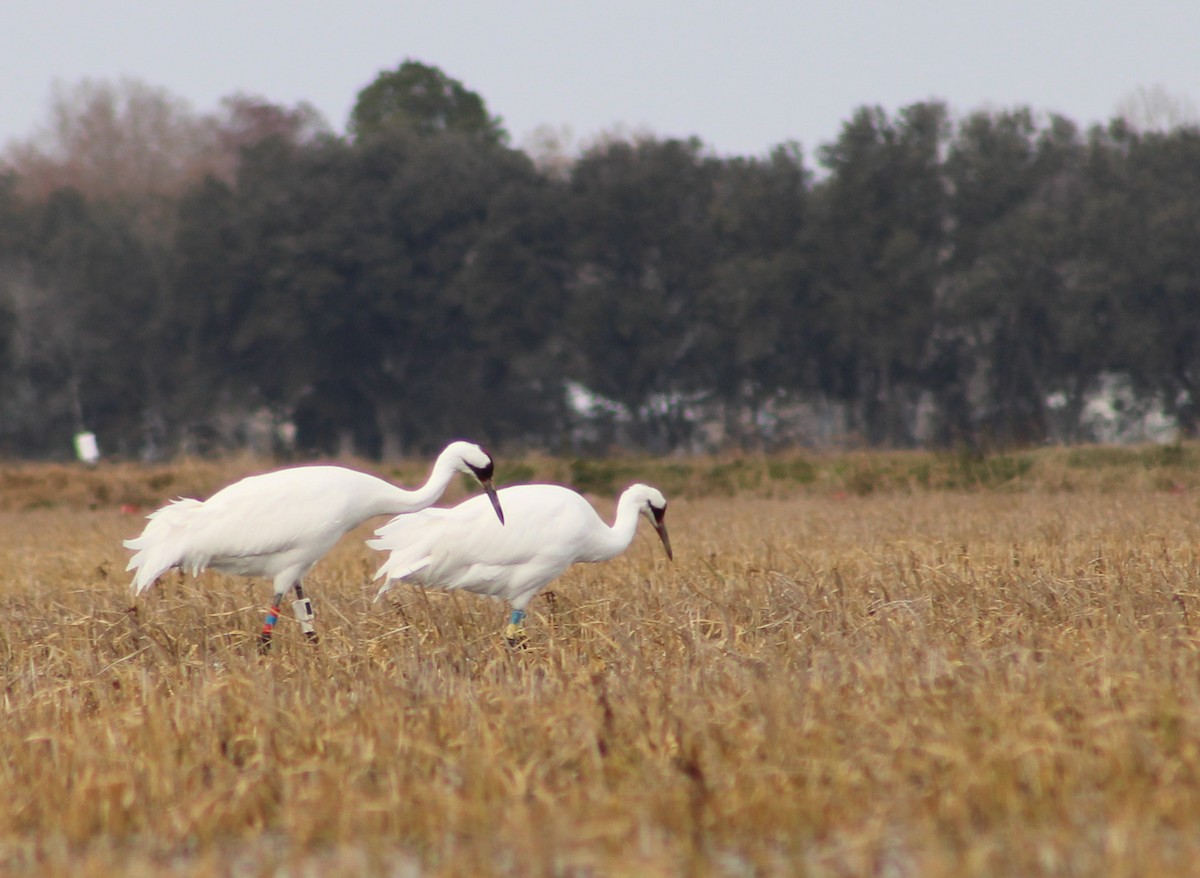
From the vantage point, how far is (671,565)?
37.4 feet

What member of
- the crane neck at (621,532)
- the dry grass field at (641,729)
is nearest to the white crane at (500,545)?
the crane neck at (621,532)

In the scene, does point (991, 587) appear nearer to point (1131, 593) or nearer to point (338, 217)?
point (1131, 593)

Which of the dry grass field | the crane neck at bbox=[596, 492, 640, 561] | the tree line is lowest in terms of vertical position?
the dry grass field

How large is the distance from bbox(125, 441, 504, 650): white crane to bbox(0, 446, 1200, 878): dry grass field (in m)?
0.31

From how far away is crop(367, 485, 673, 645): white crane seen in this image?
911 centimetres

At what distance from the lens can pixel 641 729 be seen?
215 inches

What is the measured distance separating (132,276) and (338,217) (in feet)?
26.0

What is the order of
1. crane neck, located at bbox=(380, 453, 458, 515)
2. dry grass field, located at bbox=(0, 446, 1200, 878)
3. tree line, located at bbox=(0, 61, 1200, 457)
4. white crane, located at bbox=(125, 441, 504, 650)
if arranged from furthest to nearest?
1. tree line, located at bbox=(0, 61, 1200, 457)
2. crane neck, located at bbox=(380, 453, 458, 515)
3. white crane, located at bbox=(125, 441, 504, 650)
4. dry grass field, located at bbox=(0, 446, 1200, 878)

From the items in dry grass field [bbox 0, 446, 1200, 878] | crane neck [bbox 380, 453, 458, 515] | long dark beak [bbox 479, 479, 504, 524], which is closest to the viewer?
dry grass field [bbox 0, 446, 1200, 878]

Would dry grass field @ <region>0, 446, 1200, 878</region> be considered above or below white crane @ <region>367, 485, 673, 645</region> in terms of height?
below

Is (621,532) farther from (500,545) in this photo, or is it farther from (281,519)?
(281,519)

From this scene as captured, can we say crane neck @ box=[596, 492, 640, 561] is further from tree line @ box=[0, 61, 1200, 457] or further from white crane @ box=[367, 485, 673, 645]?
tree line @ box=[0, 61, 1200, 457]

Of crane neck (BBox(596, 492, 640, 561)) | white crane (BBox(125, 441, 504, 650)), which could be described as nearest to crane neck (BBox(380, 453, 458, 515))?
white crane (BBox(125, 441, 504, 650))

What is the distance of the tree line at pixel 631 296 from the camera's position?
43.3 meters
